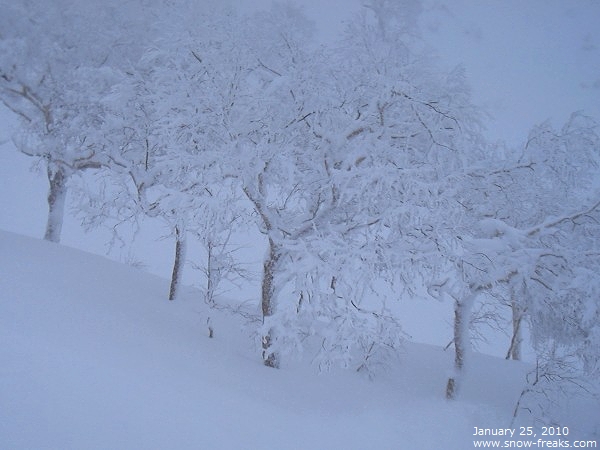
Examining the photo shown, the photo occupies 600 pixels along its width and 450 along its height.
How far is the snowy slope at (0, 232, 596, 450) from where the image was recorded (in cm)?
298

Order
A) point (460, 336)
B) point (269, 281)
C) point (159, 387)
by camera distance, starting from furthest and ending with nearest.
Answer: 1. point (460, 336)
2. point (269, 281)
3. point (159, 387)

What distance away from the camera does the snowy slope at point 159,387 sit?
2.98 meters

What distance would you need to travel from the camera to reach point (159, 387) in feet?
12.6

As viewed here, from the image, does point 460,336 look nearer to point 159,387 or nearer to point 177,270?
point 159,387

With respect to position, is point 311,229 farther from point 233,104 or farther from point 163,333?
point 163,333

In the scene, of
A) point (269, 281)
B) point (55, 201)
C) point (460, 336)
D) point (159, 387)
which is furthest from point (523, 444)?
point (55, 201)

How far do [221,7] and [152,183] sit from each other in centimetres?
461

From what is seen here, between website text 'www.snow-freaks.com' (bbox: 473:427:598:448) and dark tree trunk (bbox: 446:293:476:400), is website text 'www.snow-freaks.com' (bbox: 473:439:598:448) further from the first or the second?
dark tree trunk (bbox: 446:293:476:400)

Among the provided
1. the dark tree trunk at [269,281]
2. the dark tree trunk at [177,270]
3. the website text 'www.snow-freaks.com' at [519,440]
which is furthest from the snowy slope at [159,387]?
the dark tree trunk at [269,281]

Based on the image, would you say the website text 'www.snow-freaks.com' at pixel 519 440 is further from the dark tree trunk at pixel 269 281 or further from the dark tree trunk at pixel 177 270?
the dark tree trunk at pixel 177 270

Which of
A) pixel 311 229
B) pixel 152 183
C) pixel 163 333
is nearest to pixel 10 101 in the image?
pixel 152 183

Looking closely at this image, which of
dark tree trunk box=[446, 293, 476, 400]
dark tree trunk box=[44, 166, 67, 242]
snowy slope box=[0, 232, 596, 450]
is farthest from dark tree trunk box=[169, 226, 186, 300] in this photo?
dark tree trunk box=[446, 293, 476, 400]

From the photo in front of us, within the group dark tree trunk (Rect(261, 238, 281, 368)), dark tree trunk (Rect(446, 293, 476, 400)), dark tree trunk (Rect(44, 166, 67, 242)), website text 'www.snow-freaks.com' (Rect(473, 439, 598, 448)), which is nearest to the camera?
website text 'www.snow-freaks.com' (Rect(473, 439, 598, 448))

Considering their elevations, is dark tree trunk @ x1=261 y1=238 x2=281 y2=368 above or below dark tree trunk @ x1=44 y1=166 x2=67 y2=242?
below
